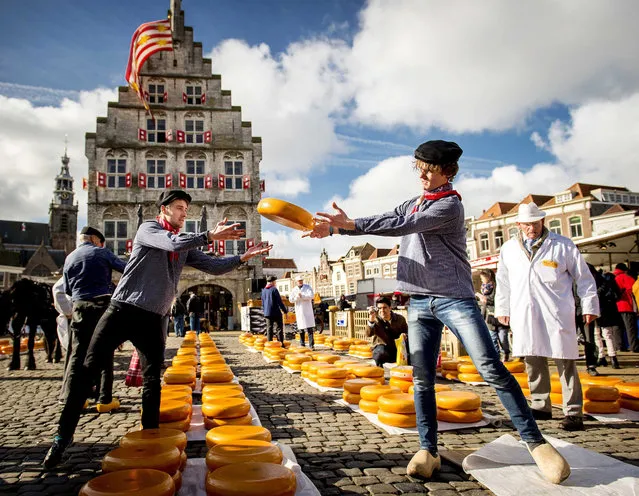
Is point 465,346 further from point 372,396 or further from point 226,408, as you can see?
point 226,408

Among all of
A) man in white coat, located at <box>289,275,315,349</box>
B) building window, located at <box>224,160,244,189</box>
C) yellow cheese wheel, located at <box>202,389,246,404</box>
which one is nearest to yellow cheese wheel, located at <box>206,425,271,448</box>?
yellow cheese wheel, located at <box>202,389,246,404</box>

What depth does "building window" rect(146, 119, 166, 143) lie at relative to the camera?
28812 millimetres

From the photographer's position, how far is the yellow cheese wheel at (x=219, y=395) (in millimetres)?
3943

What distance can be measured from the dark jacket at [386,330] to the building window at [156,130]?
26.0m

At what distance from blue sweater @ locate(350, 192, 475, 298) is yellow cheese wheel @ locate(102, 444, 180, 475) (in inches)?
64.8

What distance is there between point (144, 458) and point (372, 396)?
246cm

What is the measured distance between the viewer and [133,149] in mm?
28234

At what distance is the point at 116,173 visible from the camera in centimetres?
2784

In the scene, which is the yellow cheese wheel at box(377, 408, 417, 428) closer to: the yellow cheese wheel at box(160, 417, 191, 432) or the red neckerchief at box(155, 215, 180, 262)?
the yellow cheese wheel at box(160, 417, 191, 432)

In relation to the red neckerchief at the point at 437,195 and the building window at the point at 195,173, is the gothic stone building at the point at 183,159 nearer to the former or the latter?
the building window at the point at 195,173

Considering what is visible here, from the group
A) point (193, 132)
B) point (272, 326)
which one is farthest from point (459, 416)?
point (193, 132)

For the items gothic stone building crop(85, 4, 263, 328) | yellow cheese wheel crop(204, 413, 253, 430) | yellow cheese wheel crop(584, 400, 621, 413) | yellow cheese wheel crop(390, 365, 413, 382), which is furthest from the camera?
gothic stone building crop(85, 4, 263, 328)

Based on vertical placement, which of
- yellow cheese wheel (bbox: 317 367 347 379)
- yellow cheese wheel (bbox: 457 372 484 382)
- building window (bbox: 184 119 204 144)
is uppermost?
building window (bbox: 184 119 204 144)

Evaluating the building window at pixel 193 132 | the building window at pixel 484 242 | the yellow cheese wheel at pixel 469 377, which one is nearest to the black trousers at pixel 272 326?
the yellow cheese wheel at pixel 469 377
